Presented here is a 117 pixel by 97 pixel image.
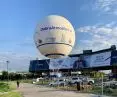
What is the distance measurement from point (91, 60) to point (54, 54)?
315 feet

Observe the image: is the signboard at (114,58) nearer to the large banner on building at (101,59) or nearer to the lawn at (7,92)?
the large banner on building at (101,59)

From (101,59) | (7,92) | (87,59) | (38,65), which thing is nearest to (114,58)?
(101,59)

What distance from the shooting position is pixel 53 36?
31.3 meters

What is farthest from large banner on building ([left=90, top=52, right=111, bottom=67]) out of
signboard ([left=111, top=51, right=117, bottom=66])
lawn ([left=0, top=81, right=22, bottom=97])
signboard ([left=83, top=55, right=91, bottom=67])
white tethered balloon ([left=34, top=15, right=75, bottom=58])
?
white tethered balloon ([left=34, top=15, right=75, bottom=58])

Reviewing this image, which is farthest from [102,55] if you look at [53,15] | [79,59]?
[53,15]

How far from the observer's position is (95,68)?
411 feet

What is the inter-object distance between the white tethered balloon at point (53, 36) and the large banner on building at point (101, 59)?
79.9m

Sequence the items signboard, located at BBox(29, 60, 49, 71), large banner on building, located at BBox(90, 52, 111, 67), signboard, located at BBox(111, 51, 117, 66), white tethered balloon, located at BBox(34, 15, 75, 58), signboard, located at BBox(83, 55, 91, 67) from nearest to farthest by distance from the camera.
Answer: white tethered balloon, located at BBox(34, 15, 75, 58), signboard, located at BBox(111, 51, 117, 66), large banner on building, located at BBox(90, 52, 111, 67), signboard, located at BBox(83, 55, 91, 67), signboard, located at BBox(29, 60, 49, 71)

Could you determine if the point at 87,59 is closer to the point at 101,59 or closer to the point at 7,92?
the point at 101,59

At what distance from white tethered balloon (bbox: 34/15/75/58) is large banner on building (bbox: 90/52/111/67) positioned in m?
79.9

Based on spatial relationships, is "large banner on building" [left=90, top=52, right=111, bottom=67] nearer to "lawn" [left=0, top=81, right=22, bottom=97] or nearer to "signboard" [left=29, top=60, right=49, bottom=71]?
"signboard" [left=29, top=60, right=49, bottom=71]

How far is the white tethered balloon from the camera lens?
31.6 meters

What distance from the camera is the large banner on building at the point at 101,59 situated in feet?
368

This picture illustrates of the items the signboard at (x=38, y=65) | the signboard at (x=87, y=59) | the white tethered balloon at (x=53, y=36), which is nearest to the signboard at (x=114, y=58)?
the signboard at (x=87, y=59)
